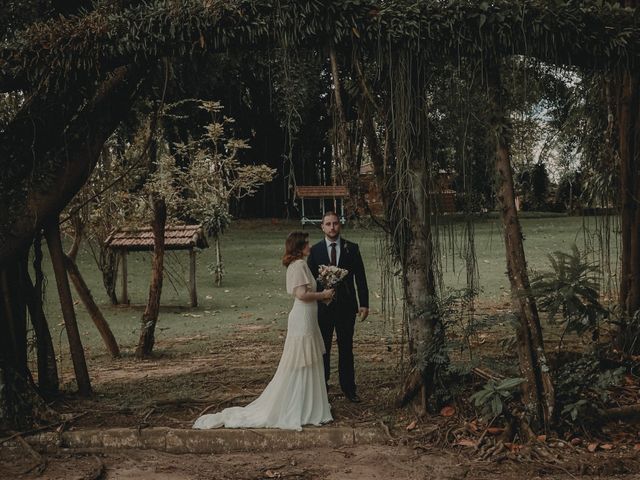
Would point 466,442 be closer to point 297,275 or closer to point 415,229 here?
point 415,229

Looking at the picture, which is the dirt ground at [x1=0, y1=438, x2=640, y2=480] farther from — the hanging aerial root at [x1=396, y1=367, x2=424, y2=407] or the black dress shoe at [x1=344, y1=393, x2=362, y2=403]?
the black dress shoe at [x1=344, y1=393, x2=362, y2=403]

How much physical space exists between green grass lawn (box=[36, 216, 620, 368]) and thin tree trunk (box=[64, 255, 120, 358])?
57 cm

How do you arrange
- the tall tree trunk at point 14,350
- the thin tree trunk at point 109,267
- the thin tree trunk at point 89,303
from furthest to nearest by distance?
the thin tree trunk at point 109,267
the thin tree trunk at point 89,303
the tall tree trunk at point 14,350

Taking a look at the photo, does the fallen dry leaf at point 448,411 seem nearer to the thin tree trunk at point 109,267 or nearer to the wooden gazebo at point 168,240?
the wooden gazebo at point 168,240

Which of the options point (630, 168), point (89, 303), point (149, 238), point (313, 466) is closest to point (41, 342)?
point (89, 303)

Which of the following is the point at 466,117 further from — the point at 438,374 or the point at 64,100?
the point at 64,100

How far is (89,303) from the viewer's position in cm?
1234

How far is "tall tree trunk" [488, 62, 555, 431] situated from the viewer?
7566mm

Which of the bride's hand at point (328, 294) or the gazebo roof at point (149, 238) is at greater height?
the gazebo roof at point (149, 238)

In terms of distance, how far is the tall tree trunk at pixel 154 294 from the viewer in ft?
42.2

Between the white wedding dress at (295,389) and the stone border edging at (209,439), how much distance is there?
15 cm

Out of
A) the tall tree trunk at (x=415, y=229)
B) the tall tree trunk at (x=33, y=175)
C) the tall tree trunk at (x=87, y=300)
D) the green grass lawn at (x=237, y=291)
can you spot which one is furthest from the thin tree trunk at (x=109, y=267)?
the tall tree trunk at (x=415, y=229)

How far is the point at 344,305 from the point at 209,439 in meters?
2.04

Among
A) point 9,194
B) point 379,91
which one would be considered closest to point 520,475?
point 379,91
